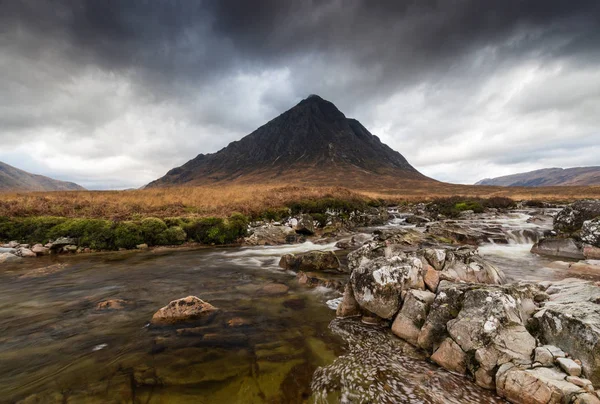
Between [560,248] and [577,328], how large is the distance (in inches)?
537

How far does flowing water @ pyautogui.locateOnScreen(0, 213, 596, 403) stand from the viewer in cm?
504

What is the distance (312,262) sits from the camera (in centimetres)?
1353

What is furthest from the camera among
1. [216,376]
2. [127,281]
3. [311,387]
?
[127,281]

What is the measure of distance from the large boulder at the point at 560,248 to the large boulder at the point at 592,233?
0.53 meters

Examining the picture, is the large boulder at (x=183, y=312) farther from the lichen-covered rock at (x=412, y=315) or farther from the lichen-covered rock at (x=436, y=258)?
the lichen-covered rock at (x=436, y=258)

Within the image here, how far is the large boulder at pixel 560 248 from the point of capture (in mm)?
14312

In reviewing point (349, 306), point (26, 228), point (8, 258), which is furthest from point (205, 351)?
point (26, 228)

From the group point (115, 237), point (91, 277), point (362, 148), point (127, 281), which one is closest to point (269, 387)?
point (127, 281)

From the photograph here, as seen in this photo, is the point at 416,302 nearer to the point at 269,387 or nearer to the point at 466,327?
the point at 466,327

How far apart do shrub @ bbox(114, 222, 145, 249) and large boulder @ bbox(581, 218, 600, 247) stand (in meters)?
26.1

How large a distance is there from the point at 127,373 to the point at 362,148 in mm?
198900

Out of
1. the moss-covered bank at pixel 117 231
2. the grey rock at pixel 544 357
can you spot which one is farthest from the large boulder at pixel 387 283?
the moss-covered bank at pixel 117 231

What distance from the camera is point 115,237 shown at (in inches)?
705

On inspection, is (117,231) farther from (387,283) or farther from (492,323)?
(492,323)
